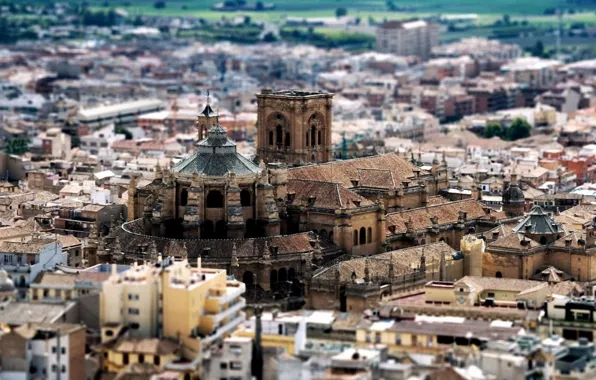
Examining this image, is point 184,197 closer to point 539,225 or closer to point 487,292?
point 487,292

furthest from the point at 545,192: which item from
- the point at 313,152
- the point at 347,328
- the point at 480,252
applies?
the point at 347,328

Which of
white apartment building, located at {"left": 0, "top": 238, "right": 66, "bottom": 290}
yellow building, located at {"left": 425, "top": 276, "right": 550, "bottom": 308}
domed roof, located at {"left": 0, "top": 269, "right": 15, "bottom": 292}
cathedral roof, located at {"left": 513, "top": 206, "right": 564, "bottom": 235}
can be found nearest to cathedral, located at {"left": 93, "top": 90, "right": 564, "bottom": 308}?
white apartment building, located at {"left": 0, "top": 238, "right": 66, "bottom": 290}

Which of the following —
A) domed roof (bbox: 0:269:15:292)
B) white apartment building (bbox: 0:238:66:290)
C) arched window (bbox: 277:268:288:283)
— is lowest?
arched window (bbox: 277:268:288:283)

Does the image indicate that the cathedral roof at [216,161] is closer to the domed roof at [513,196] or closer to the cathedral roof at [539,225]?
the cathedral roof at [539,225]

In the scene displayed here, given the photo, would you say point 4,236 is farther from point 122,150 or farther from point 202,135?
point 122,150

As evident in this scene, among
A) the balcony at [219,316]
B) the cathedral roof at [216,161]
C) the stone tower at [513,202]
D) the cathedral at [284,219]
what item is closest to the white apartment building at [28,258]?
the cathedral at [284,219]

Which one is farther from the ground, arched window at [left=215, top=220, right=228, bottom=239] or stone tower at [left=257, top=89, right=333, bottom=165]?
stone tower at [left=257, top=89, right=333, bottom=165]

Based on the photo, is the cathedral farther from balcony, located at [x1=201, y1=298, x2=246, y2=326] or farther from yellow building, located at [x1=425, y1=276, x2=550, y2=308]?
balcony, located at [x1=201, y1=298, x2=246, y2=326]
